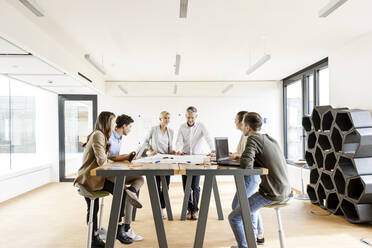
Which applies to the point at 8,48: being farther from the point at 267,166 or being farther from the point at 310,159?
the point at 310,159

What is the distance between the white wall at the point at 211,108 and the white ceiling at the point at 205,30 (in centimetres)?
176

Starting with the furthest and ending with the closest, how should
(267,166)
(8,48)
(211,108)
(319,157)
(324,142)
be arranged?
(211,108)
(319,157)
(324,142)
(8,48)
(267,166)

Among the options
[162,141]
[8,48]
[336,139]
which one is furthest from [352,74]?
[8,48]

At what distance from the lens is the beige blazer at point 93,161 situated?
2.69 metres

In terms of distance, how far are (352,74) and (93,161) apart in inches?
156

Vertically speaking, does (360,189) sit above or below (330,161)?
below

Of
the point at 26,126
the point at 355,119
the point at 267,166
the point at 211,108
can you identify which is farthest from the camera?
the point at 211,108

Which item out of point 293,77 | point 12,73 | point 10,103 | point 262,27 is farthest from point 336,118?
point 10,103

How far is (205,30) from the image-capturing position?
4.02 metres

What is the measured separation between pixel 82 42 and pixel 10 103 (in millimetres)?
2456

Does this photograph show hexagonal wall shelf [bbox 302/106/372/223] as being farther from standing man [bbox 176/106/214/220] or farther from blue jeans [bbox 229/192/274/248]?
blue jeans [bbox 229/192/274/248]

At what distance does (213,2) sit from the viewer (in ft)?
10.4

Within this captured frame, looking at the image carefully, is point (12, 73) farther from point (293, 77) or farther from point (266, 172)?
point (293, 77)

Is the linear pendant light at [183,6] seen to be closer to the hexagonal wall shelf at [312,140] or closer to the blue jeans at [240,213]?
the blue jeans at [240,213]
